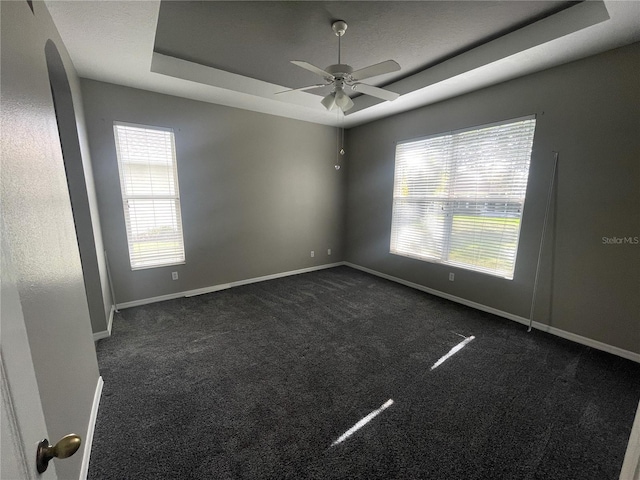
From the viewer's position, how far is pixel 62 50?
223cm

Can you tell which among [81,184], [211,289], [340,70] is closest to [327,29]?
[340,70]

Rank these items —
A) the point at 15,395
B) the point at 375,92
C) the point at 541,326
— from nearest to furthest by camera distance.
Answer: the point at 15,395 < the point at 375,92 < the point at 541,326

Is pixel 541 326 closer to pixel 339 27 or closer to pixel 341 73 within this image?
pixel 341 73

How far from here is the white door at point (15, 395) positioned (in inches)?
17.5

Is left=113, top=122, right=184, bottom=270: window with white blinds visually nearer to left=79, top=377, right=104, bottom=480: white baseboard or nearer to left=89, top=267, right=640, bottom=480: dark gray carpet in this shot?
left=89, top=267, right=640, bottom=480: dark gray carpet

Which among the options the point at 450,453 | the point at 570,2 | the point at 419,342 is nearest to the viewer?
the point at 450,453

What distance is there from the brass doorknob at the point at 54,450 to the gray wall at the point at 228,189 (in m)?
3.40

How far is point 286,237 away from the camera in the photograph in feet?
15.9

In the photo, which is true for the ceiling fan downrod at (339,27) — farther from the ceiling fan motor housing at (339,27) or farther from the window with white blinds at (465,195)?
the window with white blinds at (465,195)

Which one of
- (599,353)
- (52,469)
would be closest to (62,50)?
(52,469)

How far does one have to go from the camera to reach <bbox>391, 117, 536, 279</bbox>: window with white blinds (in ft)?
10.2

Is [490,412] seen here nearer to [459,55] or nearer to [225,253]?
[459,55]

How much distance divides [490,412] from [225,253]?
3.63 metres

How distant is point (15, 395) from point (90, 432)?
167cm
